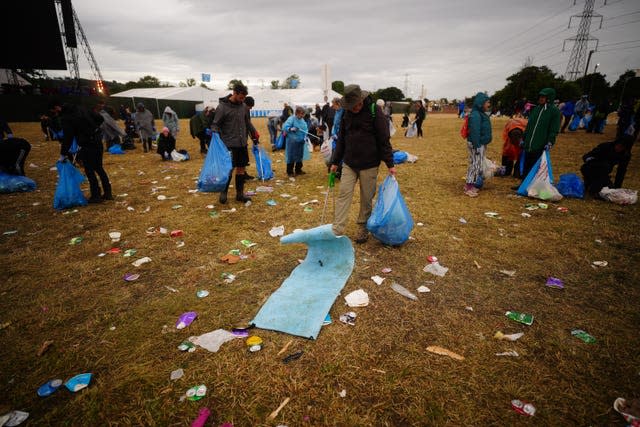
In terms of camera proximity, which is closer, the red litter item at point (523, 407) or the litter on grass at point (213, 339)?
the red litter item at point (523, 407)

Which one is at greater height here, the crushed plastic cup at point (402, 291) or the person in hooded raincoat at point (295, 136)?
the person in hooded raincoat at point (295, 136)

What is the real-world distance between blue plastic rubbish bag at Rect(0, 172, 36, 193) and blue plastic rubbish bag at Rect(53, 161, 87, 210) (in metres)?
2.05

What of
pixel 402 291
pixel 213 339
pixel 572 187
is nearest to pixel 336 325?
pixel 402 291

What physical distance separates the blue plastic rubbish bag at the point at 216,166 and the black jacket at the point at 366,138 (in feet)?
9.18

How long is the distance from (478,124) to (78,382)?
6183 millimetres

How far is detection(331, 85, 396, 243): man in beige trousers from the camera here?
341cm

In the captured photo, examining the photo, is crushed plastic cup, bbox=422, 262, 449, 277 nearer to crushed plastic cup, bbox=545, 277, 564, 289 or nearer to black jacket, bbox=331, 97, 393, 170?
crushed plastic cup, bbox=545, 277, 564, 289

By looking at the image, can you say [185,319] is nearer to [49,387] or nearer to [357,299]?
[49,387]

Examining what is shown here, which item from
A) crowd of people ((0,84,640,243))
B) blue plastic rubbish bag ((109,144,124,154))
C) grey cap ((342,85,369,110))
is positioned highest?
grey cap ((342,85,369,110))

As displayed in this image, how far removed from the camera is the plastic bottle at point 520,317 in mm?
2512

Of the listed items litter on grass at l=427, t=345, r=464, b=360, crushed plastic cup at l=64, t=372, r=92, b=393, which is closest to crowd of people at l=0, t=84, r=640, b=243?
litter on grass at l=427, t=345, r=464, b=360

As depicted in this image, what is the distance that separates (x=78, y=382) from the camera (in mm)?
2002

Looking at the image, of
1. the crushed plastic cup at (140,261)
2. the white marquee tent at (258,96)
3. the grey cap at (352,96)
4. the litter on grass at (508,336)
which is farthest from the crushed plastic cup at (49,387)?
the white marquee tent at (258,96)

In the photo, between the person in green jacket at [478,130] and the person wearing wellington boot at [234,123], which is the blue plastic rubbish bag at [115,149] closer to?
the person wearing wellington boot at [234,123]
